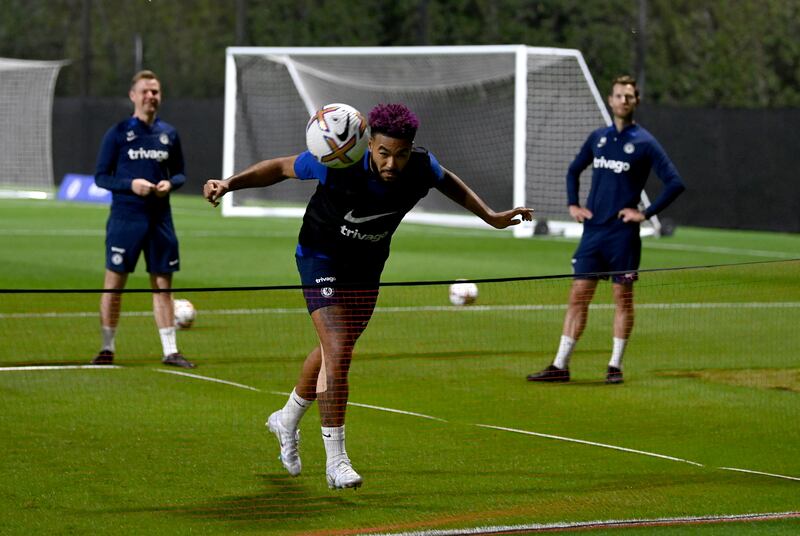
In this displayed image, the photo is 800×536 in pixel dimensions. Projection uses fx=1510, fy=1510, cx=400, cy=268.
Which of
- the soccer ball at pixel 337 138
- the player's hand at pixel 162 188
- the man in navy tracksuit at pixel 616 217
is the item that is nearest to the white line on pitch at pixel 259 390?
the player's hand at pixel 162 188

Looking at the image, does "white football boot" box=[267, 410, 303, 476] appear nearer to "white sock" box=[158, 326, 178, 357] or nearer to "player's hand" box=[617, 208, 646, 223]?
"white sock" box=[158, 326, 178, 357]

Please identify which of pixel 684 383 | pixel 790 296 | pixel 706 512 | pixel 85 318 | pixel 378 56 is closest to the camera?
pixel 706 512

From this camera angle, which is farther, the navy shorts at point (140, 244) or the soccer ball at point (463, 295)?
the soccer ball at point (463, 295)

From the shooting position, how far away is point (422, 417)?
988 centimetres

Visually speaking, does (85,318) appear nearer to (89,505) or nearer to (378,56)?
(89,505)

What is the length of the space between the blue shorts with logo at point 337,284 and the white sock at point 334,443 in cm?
63

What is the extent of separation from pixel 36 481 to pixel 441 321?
7.55 metres

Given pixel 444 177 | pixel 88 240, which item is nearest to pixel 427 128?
pixel 88 240

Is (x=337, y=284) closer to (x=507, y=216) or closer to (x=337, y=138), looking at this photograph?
(x=337, y=138)

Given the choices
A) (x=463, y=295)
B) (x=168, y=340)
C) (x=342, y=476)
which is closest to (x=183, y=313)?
(x=168, y=340)

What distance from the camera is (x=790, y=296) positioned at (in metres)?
16.1

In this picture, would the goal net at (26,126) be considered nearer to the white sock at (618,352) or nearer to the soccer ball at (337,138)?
the white sock at (618,352)

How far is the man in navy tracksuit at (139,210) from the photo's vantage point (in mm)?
11703

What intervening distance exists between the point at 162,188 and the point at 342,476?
191 inches
